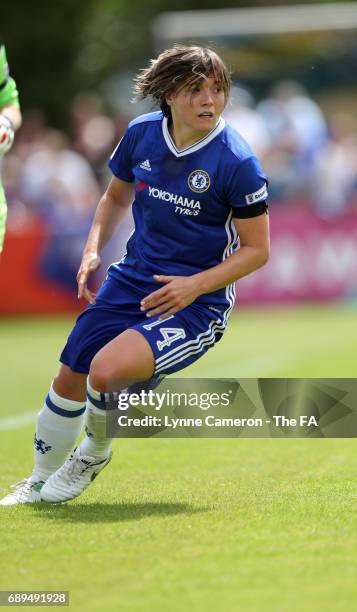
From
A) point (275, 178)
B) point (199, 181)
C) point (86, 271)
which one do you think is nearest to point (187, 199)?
point (199, 181)

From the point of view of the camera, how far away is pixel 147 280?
20.7 ft

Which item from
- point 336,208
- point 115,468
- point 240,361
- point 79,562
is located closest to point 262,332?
point 240,361

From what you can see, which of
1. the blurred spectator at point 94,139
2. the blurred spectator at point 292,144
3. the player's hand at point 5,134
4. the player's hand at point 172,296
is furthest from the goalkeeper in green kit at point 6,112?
the blurred spectator at point 292,144

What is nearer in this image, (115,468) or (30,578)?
(30,578)

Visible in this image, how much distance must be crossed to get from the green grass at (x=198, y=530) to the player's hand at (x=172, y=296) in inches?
38.9

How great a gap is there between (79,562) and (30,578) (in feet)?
0.89

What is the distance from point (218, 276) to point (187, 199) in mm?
442

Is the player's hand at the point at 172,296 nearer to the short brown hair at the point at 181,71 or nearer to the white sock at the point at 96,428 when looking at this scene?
the white sock at the point at 96,428

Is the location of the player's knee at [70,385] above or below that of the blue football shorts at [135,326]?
below

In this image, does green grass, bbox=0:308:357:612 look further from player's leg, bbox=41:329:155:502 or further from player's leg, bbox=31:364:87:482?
player's leg, bbox=31:364:87:482

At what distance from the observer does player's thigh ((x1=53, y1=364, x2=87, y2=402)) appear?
21.0 ft

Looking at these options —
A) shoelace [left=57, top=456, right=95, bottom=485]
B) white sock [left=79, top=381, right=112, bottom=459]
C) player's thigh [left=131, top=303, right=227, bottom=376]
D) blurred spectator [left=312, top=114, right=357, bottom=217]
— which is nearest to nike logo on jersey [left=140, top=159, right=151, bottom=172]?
player's thigh [left=131, top=303, right=227, bottom=376]

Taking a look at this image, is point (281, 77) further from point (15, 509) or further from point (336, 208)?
point (15, 509)

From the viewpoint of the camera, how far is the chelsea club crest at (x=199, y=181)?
20.0 feet
